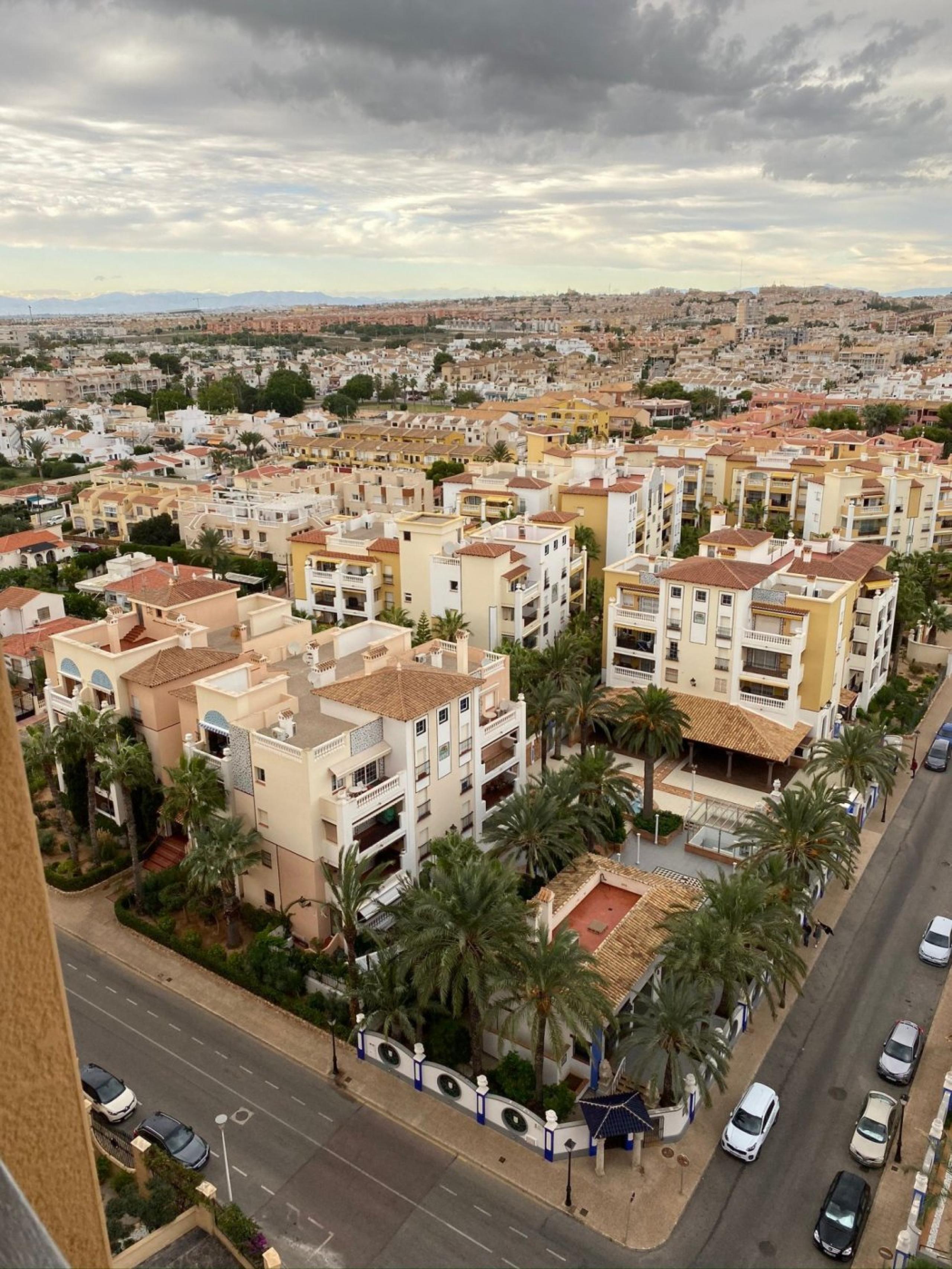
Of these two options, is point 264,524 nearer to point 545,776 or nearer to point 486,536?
point 486,536

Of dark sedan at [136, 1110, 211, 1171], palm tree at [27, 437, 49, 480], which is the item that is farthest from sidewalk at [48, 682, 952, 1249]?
palm tree at [27, 437, 49, 480]

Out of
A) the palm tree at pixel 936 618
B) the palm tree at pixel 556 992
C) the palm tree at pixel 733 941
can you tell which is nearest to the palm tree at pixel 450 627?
the palm tree at pixel 733 941

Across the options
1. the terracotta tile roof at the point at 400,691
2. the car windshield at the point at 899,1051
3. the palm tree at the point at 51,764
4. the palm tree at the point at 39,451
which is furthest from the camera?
the palm tree at the point at 39,451

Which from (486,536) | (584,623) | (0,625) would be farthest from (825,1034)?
(0,625)

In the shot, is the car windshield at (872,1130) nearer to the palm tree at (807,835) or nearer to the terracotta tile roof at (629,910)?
the terracotta tile roof at (629,910)

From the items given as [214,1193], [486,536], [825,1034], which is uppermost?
[486,536]

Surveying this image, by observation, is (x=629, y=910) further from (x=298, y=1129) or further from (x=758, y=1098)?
(x=298, y=1129)
